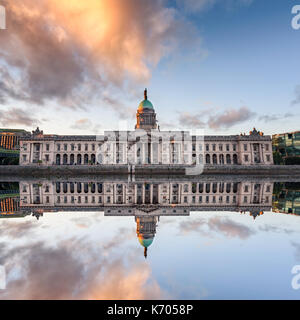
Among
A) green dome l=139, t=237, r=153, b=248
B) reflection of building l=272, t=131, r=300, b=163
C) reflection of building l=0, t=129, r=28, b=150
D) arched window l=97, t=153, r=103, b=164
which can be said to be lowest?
green dome l=139, t=237, r=153, b=248

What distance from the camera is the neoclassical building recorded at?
7644cm

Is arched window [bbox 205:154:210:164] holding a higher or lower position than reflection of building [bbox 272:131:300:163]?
lower

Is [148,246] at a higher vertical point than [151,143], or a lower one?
lower

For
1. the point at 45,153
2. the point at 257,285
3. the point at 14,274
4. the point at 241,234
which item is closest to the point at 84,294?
the point at 14,274

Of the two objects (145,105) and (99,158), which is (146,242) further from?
(145,105)

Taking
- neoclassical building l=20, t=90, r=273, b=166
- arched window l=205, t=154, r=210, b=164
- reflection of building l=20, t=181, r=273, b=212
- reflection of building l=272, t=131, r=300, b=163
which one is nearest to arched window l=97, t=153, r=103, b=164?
neoclassical building l=20, t=90, r=273, b=166

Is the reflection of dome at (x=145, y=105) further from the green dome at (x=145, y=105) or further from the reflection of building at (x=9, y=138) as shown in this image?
the reflection of building at (x=9, y=138)

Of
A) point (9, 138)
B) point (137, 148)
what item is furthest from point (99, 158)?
point (9, 138)

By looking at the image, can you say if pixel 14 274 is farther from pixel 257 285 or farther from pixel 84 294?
pixel 257 285

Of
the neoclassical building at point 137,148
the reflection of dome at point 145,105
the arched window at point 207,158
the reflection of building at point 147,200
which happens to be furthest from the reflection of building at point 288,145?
the reflection of building at point 147,200

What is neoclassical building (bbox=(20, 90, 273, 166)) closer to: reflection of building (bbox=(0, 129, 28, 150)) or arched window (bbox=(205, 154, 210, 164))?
arched window (bbox=(205, 154, 210, 164))

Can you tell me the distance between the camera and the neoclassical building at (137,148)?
76.4 meters

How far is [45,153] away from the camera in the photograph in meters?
76.7
